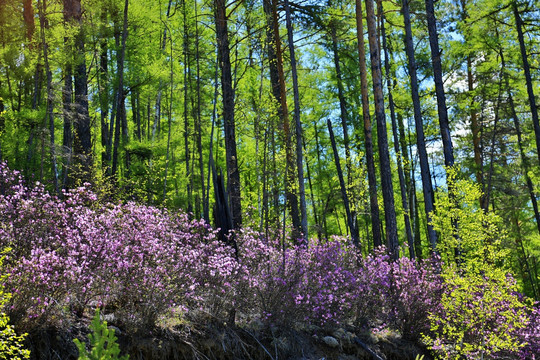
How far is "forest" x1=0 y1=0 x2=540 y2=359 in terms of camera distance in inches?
222

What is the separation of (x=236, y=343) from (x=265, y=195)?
Answer: 12.9 feet

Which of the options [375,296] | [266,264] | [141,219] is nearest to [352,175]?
[375,296]

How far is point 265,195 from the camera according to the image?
952 cm

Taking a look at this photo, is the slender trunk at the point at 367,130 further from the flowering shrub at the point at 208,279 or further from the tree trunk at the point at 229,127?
the tree trunk at the point at 229,127

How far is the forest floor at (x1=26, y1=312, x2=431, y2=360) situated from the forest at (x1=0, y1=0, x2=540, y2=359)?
30 millimetres

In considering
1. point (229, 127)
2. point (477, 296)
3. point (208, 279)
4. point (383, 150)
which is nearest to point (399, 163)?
point (383, 150)

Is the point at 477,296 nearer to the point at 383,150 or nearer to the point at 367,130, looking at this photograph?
the point at 383,150

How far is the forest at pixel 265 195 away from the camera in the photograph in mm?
5648

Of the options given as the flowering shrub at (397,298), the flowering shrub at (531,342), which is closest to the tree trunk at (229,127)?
the flowering shrub at (397,298)

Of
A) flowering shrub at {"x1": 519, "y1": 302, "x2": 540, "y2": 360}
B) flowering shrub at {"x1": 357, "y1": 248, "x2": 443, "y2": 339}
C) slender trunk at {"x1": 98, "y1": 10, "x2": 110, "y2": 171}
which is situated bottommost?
flowering shrub at {"x1": 519, "y1": 302, "x2": 540, "y2": 360}

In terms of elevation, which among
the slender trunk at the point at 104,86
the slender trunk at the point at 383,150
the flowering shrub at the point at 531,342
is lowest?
the flowering shrub at the point at 531,342

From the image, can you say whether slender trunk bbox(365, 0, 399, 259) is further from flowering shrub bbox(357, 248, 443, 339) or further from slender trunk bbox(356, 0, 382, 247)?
flowering shrub bbox(357, 248, 443, 339)

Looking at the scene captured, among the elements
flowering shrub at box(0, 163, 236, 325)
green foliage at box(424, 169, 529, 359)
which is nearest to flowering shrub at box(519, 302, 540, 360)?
green foliage at box(424, 169, 529, 359)

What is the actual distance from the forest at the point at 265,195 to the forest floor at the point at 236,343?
30 mm
